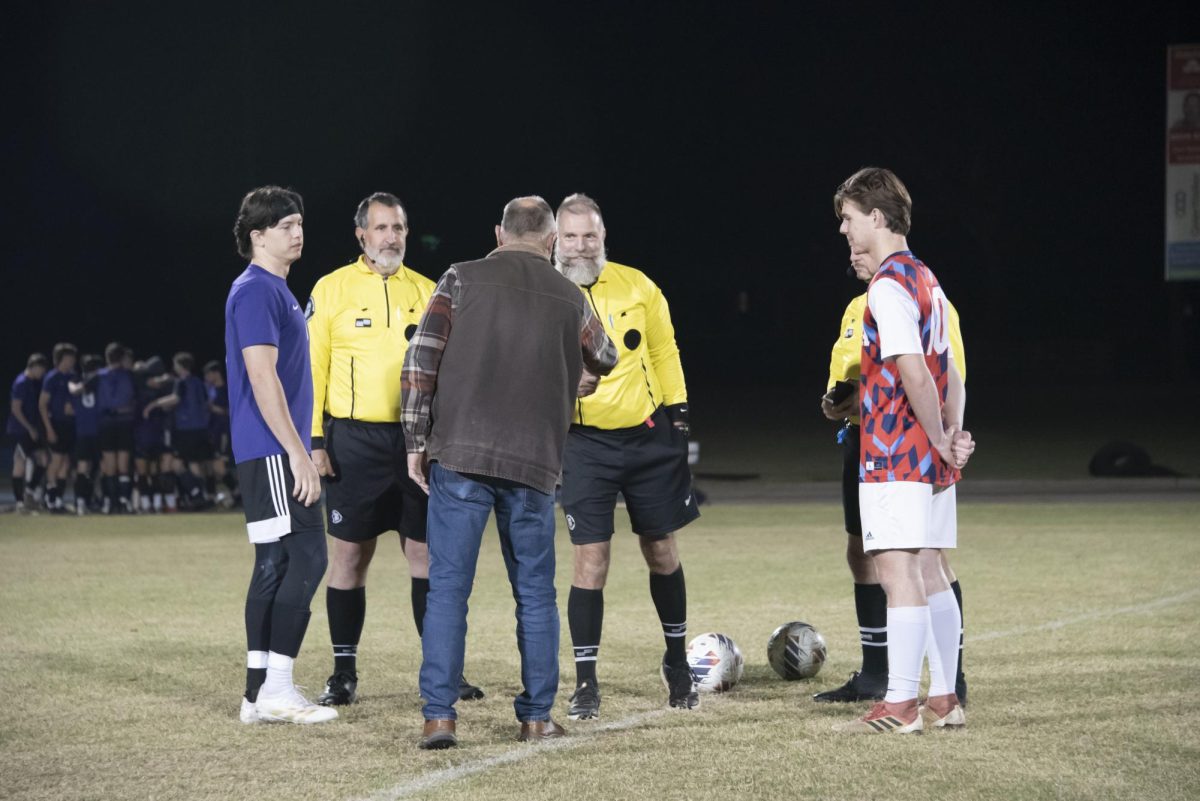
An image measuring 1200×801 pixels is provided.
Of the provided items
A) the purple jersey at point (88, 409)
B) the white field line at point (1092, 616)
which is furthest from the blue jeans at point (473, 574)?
the purple jersey at point (88, 409)

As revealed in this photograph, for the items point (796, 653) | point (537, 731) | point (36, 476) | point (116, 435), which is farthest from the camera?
point (36, 476)

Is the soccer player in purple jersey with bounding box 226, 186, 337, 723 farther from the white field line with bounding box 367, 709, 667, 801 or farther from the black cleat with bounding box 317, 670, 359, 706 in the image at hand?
the white field line with bounding box 367, 709, 667, 801

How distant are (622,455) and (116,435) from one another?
13638 mm

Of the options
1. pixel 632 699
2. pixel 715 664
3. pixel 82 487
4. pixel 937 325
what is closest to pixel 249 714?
pixel 632 699

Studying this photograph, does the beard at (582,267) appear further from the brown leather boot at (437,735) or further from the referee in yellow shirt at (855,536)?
the brown leather boot at (437,735)

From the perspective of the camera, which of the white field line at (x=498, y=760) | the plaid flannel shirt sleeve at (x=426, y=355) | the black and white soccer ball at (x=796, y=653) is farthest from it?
the black and white soccer ball at (x=796, y=653)

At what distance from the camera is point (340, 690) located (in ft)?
23.2

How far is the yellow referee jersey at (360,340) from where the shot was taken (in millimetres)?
7316

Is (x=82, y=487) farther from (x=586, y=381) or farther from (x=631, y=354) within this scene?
(x=586, y=381)

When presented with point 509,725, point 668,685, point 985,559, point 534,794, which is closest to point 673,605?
point 668,685

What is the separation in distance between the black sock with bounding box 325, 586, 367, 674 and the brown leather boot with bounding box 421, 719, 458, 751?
55.9 inches

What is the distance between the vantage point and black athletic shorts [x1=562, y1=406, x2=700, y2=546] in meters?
7.08

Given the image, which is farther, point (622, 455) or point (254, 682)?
point (622, 455)

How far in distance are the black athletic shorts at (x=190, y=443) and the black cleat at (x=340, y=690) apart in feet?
42.4
